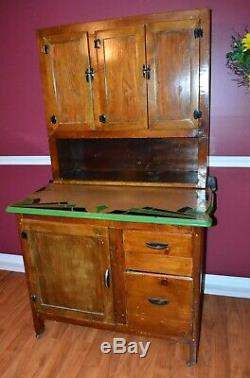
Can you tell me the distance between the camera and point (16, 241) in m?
2.53

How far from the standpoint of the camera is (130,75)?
67.7 inches

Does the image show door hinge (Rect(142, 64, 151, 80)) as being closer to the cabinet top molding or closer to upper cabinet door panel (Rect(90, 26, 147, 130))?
upper cabinet door panel (Rect(90, 26, 147, 130))

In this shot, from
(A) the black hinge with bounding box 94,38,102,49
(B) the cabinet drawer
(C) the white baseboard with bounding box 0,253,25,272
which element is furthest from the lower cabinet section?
(A) the black hinge with bounding box 94,38,102,49

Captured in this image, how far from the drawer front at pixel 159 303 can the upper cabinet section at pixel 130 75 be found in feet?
2.64

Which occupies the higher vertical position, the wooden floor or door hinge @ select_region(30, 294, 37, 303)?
door hinge @ select_region(30, 294, 37, 303)

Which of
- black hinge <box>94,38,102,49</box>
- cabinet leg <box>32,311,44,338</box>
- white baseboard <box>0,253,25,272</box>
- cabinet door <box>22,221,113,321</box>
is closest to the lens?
cabinet door <box>22,221,113,321</box>

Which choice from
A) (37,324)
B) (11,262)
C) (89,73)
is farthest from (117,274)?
(11,262)

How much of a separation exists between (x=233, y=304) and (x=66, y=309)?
3.68ft

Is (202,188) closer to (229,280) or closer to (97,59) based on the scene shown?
(229,280)

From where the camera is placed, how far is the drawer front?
152cm

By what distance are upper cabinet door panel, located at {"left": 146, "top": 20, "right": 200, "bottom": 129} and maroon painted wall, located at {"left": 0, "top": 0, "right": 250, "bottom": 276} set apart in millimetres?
196

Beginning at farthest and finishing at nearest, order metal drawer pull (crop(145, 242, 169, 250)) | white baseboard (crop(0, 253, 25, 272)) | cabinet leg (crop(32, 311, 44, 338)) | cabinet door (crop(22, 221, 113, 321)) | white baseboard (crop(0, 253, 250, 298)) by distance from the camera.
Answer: white baseboard (crop(0, 253, 25, 272)) < white baseboard (crop(0, 253, 250, 298)) < cabinet leg (crop(32, 311, 44, 338)) < cabinet door (crop(22, 221, 113, 321)) < metal drawer pull (crop(145, 242, 169, 250))

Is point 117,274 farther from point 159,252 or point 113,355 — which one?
point 113,355

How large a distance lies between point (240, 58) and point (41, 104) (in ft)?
4.25
